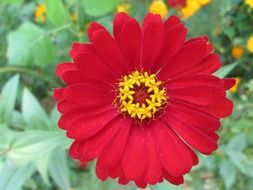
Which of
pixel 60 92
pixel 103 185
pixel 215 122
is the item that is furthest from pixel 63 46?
pixel 215 122

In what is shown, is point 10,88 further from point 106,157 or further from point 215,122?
point 215,122


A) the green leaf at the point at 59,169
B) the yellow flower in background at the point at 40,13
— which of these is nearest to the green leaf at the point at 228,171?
the green leaf at the point at 59,169

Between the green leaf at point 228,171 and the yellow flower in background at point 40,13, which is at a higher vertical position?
the yellow flower in background at point 40,13

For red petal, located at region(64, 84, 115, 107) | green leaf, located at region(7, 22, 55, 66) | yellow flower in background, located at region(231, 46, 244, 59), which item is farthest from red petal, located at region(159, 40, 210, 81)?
yellow flower in background, located at region(231, 46, 244, 59)

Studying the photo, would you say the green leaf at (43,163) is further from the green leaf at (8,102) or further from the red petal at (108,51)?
the red petal at (108,51)

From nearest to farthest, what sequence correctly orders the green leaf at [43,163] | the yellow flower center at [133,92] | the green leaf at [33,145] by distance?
the yellow flower center at [133,92] → the green leaf at [33,145] → the green leaf at [43,163]

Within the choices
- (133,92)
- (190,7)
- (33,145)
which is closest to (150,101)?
(133,92)

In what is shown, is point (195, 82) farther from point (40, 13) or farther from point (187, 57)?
point (40, 13)
